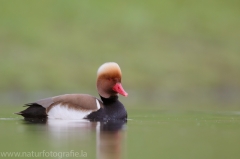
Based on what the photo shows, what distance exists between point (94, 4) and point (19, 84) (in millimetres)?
17951

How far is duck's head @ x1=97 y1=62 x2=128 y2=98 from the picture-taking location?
56.7 feet

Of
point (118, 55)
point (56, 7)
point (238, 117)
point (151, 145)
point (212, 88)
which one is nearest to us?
point (151, 145)

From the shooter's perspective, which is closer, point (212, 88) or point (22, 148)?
point (22, 148)

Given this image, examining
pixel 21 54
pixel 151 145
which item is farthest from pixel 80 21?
pixel 151 145

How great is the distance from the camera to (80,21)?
49.5m

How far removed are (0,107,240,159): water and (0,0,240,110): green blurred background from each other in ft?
49.5

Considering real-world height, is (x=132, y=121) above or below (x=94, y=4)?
below

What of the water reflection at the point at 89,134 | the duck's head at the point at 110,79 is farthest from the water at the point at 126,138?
the duck's head at the point at 110,79

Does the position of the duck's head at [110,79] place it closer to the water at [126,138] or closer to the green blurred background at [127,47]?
the water at [126,138]

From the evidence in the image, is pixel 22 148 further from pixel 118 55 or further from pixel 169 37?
pixel 169 37

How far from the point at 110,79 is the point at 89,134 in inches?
139

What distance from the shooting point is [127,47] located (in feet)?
147

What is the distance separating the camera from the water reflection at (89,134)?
12.0m

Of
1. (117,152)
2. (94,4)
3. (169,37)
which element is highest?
(94,4)
